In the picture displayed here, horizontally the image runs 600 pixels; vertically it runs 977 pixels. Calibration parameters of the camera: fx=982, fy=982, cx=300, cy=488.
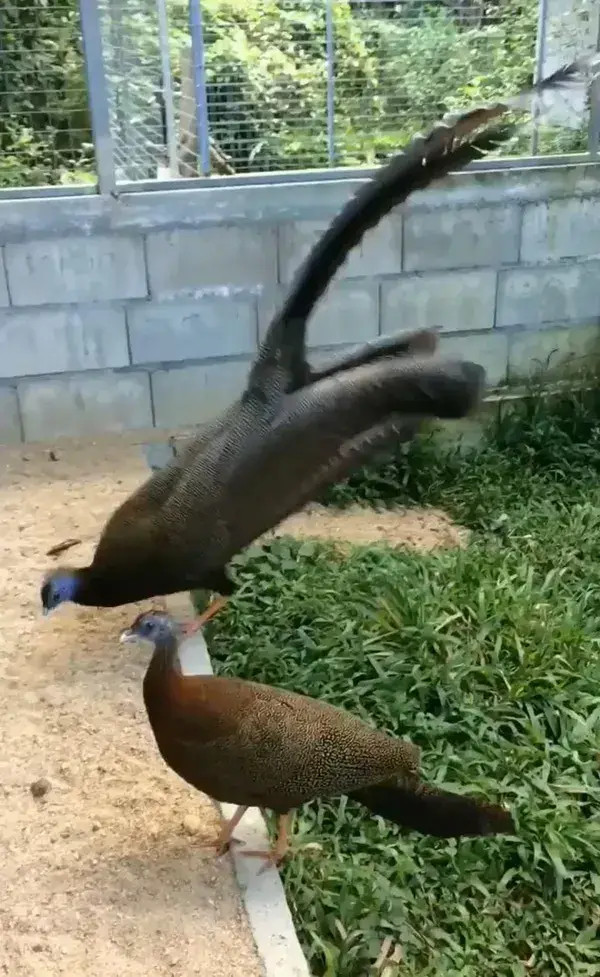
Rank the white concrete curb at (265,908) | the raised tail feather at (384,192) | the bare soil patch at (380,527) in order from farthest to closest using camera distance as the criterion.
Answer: the bare soil patch at (380,527), the raised tail feather at (384,192), the white concrete curb at (265,908)

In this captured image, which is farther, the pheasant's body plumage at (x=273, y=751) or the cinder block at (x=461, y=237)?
the cinder block at (x=461, y=237)

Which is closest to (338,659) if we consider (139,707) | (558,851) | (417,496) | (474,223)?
(139,707)

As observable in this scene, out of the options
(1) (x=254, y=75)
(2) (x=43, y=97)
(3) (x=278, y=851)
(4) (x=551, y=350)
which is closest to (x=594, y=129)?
(4) (x=551, y=350)

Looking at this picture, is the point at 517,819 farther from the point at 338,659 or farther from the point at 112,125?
the point at 112,125

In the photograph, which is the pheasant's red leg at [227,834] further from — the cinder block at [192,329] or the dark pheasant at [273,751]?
the cinder block at [192,329]

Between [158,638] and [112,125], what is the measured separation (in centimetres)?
225

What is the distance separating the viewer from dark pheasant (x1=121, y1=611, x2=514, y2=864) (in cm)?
183

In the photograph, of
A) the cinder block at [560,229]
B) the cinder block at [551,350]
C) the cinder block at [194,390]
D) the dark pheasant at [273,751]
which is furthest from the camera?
the cinder block at [551,350]

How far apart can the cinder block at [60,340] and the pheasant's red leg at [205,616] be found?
1.28 metres

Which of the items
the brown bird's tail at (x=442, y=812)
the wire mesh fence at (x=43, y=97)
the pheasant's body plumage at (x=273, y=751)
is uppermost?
the wire mesh fence at (x=43, y=97)

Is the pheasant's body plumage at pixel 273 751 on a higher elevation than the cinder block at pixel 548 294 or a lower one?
lower

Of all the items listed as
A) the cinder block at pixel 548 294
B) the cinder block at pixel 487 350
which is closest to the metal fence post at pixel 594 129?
the cinder block at pixel 548 294

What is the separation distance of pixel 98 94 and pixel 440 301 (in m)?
1.51

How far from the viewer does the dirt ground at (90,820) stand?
1.75 meters
